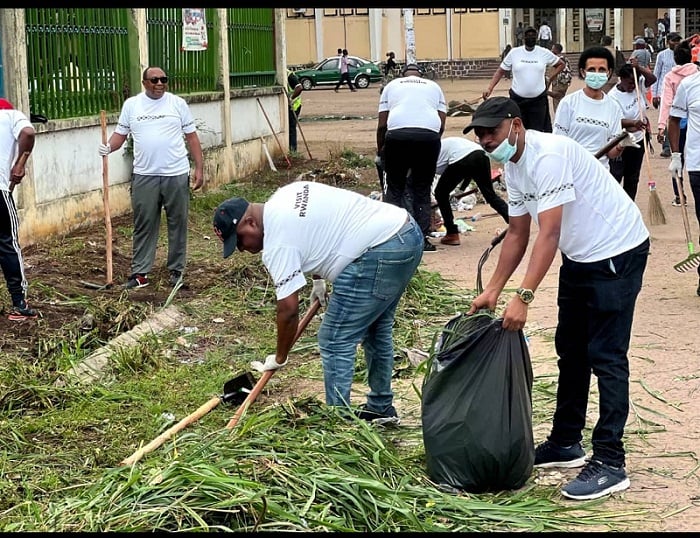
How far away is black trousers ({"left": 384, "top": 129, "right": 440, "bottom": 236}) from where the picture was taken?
1015cm

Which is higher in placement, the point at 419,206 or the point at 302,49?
the point at 302,49

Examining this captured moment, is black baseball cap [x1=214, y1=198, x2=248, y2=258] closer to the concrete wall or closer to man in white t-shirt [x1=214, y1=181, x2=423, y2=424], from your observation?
man in white t-shirt [x1=214, y1=181, x2=423, y2=424]

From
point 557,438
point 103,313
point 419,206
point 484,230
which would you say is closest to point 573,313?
point 557,438

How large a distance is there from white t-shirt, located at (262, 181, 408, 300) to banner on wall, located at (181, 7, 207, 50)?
9.80m

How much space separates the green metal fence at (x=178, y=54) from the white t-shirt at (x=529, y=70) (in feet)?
14.1

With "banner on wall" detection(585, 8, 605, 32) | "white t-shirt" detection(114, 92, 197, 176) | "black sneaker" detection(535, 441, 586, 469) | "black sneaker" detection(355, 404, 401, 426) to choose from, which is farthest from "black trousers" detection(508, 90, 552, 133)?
"banner on wall" detection(585, 8, 605, 32)

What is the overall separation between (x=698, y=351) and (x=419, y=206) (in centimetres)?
401

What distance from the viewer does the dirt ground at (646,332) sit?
4789mm

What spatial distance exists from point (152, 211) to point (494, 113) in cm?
500

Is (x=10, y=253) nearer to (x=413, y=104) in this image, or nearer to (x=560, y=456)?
(x=413, y=104)

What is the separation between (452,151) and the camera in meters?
10.6

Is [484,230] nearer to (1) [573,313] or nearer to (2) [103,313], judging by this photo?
(2) [103,313]

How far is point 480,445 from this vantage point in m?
4.59

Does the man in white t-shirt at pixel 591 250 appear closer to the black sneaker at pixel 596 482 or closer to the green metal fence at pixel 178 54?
the black sneaker at pixel 596 482
